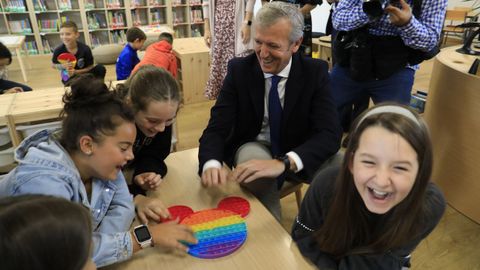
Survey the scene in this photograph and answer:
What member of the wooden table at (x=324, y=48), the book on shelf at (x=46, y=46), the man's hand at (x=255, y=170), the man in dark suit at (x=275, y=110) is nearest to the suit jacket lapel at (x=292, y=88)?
the man in dark suit at (x=275, y=110)

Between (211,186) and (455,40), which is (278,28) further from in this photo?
(455,40)

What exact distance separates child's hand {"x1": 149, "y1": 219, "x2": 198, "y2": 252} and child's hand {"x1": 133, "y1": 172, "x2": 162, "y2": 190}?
27cm

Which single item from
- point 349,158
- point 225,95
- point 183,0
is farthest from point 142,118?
point 183,0

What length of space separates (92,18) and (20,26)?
41.4 inches

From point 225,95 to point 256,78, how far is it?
6.2 inches

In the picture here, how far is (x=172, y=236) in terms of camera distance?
916mm

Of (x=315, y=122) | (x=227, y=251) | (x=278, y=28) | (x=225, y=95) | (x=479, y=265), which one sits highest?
(x=278, y=28)

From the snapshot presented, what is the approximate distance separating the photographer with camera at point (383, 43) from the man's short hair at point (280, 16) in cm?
41

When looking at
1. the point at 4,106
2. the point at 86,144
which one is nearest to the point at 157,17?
the point at 4,106

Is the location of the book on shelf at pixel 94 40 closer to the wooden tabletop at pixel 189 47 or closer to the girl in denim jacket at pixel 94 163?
the wooden tabletop at pixel 189 47

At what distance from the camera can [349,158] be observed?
94cm

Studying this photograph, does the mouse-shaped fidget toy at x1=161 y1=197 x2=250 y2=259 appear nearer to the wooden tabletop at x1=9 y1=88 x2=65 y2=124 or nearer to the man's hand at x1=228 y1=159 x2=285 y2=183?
the man's hand at x1=228 y1=159 x2=285 y2=183

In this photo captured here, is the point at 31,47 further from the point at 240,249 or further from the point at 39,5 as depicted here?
the point at 240,249

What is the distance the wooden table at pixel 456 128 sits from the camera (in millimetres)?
1845
